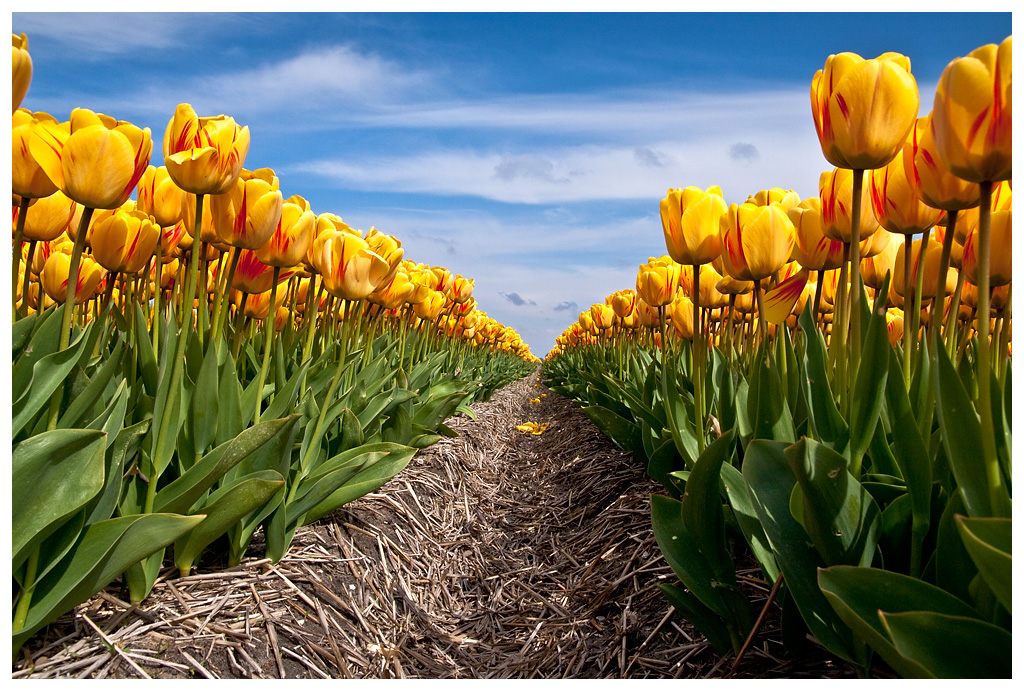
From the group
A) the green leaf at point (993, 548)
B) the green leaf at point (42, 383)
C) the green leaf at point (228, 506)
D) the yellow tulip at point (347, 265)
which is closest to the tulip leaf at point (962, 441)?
the green leaf at point (993, 548)

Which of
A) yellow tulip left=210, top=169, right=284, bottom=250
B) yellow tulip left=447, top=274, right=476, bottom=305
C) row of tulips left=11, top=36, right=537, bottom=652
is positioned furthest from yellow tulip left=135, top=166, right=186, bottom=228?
yellow tulip left=447, top=274, right=476, bottom=305

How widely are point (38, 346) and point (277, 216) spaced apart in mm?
746

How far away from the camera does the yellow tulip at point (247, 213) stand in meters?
1.80

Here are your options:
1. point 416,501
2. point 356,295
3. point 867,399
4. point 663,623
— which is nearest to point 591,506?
point 416,501

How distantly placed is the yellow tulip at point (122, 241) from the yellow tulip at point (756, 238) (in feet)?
5.63

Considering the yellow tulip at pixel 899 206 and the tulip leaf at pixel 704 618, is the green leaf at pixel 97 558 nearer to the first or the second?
the tulip leaf at pixel 704 618

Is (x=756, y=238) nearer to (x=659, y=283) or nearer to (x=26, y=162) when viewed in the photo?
(x=659, y=283)

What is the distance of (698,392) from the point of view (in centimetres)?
178

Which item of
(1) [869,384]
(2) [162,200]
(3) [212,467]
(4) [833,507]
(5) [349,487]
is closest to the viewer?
(4) [833,507]

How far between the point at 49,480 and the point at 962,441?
1.59m

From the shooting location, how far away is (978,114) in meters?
0.95

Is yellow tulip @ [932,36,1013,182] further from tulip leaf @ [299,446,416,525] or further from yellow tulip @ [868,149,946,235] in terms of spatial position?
tulip leaf @ [299,446,416,525]

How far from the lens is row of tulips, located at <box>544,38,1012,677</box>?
3.13 ft

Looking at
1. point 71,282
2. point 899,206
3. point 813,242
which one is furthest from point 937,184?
point 71,282
